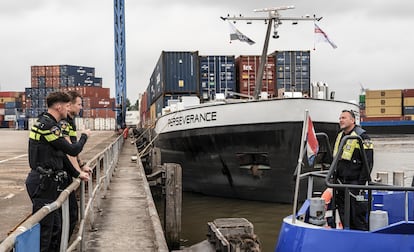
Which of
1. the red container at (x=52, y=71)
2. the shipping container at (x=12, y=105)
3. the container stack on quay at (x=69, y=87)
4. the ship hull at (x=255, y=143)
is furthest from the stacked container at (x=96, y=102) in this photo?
the ship hull at (x=255, y=143)

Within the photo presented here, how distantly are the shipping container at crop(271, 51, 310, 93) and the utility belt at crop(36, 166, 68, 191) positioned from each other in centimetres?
1631

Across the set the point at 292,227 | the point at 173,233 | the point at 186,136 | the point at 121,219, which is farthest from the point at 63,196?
the point at 186,136

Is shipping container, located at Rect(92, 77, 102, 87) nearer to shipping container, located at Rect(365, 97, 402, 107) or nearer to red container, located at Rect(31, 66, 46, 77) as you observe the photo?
red container, located at Rect(31, 66, 46, 77)

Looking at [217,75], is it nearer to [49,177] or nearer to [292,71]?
[292,71]

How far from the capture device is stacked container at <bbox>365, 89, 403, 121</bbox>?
238 ft

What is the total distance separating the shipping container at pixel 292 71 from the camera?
775 inches

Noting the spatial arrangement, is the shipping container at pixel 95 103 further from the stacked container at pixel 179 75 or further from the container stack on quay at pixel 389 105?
the stacked container at pixel 179 75

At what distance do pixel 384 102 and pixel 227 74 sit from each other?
60.4 m

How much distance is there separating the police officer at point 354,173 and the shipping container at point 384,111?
72.5 m

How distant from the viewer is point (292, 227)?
5105 mm

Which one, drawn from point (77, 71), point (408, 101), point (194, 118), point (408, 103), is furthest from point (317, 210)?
point (77, 71)

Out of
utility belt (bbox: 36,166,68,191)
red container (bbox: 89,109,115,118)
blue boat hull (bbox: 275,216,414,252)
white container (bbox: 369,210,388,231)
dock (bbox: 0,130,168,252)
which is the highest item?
red container (bbox: 89,109,115,118)

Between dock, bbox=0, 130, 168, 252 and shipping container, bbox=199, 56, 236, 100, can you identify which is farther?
shipping container, bbox=199, 56, 236, 100

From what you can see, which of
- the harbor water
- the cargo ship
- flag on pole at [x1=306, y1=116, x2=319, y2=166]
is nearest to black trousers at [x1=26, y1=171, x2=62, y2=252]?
flag on pole at [x1=306, y1=116, x2=319, y2=166]
